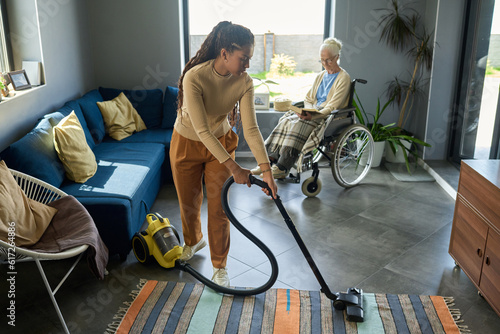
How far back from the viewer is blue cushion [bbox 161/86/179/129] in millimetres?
4469

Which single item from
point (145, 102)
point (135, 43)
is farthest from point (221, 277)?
point (135, 43)

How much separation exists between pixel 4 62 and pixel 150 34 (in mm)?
1558

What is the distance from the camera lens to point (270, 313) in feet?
7.83

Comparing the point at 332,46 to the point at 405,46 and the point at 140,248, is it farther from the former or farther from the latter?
the point at 140,248

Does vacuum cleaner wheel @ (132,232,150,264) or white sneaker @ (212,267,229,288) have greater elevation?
vacuum cleaner wheel @ (132,232,150,264)

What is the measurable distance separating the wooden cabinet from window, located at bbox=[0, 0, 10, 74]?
3.15 m

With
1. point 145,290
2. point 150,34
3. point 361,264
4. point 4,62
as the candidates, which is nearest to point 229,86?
point 145,290

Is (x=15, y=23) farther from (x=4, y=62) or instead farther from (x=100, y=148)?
(x=100, y=148)

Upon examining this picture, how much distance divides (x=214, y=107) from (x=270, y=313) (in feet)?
3.45

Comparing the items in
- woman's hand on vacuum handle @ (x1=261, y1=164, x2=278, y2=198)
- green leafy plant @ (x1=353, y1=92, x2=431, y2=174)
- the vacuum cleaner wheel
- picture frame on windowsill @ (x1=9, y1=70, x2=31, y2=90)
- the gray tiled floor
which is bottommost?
the gray tiled floor

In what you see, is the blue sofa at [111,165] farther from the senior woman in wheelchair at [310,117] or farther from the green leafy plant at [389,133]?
the green leafy plant at [389,133]

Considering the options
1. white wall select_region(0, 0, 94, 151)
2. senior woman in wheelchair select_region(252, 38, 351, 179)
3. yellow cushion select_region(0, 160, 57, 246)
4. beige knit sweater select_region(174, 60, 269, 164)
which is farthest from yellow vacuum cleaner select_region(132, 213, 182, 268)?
white wall select_region(0, 0, 94, 151)

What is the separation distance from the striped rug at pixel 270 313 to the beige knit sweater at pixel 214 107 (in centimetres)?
76

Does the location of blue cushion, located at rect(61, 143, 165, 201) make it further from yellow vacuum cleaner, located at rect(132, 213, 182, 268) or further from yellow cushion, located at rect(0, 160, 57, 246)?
yellow cushion, located at rect(0, 160, 57, 246)
